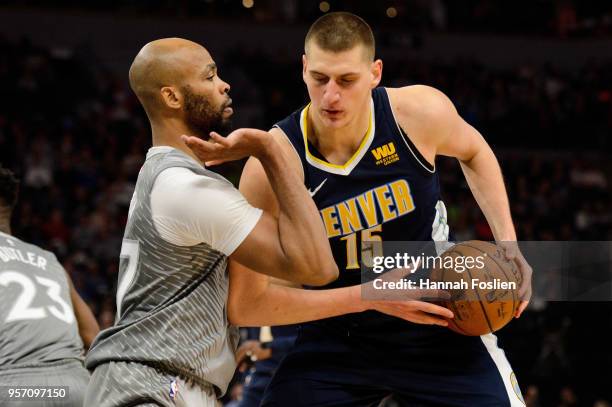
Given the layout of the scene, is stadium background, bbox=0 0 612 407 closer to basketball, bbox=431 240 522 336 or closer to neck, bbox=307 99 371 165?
neck, bbox=307 99 371 165

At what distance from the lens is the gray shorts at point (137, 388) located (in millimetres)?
3283

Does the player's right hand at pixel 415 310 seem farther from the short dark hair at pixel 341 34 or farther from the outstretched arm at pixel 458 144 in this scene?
the short dark hair at pixel 341 34

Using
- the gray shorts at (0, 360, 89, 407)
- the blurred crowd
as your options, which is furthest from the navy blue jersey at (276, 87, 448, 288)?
the blurred crowd

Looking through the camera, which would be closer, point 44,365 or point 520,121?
point 44,365

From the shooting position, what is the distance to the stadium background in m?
10.2

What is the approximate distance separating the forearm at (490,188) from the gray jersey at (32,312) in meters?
2.14

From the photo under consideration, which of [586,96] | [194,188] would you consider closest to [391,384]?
[194,188]

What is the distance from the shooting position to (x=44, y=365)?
4.34 m

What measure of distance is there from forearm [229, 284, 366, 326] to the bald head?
87 cm

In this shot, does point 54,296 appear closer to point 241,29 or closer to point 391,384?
point 391,384

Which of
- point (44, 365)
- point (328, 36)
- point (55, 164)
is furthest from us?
point (55, 164)

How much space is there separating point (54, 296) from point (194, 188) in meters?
1.64

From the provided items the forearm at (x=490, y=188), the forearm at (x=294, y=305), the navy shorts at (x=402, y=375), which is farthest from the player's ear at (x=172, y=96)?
the forearm at (x=490, y=188)

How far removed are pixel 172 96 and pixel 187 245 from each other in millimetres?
608
